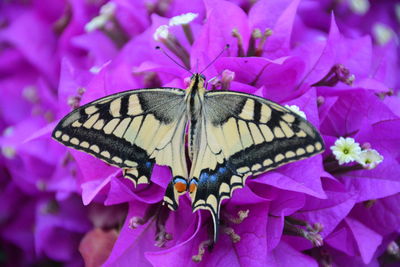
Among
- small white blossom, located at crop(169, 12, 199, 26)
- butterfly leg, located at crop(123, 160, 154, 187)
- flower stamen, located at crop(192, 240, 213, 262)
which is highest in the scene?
small white blossom, located at crop(169, 12, 199, 26)

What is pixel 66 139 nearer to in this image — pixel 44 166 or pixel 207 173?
pixel 207 173

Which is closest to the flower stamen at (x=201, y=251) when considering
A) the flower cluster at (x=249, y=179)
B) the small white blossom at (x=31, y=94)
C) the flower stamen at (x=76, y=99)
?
the flower cluster at (x=249, y=179)

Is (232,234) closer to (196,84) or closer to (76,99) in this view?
(196,84)

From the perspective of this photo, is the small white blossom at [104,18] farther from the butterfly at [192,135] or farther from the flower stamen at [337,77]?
the flower stamen at [337,77]

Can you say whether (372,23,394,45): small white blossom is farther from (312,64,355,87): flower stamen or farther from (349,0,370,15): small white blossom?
(312,64,355,87): flower stamen

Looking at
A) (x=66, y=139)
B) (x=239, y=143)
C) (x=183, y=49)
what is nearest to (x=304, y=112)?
(x=239, y=143)

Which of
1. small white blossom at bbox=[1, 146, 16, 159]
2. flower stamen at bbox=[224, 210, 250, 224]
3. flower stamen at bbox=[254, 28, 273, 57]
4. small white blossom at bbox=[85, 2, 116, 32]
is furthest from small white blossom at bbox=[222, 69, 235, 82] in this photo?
small white blossom at bbox=[1, 146, 16, 159]

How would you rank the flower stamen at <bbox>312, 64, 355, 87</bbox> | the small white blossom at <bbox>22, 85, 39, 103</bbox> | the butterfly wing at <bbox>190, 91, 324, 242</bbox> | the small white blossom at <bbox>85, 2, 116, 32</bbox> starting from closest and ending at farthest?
the butterfly wing at <bbox>190, 91, 324, 242</bbox>, the flower stamen at <bbox>312, 64, 355, 87</bbox>, the small white blossom at <bbox>85, 2, 116, 32</bbox>, the small white blossom at <bbox>22, 85, 39, 103</bbox>
